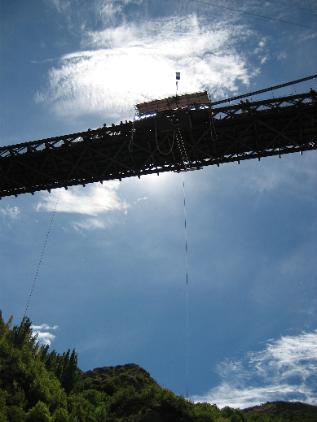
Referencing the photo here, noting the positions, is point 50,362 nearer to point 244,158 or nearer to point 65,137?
point 65,137

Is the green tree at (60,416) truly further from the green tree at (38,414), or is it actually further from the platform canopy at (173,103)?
the platform canopy at (173,103)

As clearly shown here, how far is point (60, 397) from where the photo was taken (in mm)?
24406

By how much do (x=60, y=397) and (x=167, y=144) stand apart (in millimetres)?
18525

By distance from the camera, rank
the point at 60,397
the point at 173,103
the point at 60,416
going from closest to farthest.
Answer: the point at 173,103 → the point at 60,416 → the point at 60,397

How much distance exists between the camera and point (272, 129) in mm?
14930

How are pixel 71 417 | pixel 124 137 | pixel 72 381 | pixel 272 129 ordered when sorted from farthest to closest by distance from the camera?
pixel 72 381 → pixel 71 417 → pixel 124 137 → pixel 272 129

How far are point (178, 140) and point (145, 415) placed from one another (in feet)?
66.8

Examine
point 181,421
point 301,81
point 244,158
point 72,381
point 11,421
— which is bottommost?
point 11,421

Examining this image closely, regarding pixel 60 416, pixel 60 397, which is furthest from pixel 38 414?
pixel 60 397

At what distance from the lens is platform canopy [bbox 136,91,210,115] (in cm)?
1530

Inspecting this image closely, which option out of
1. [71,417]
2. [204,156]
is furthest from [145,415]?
[204,156]

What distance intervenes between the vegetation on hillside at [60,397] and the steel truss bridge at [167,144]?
41.3 feet

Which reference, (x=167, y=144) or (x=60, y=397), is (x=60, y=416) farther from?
(x=167, y=144)

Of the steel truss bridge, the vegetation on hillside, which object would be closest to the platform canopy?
the steel truss bridge
